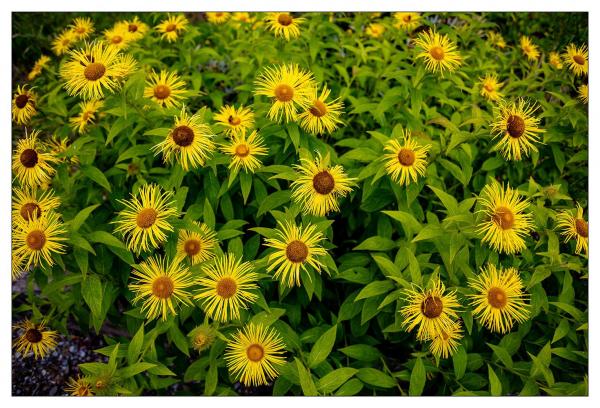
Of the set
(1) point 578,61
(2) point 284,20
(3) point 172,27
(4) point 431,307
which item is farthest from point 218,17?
(4) point 431,307

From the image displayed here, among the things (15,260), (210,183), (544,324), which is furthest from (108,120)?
(544,324)

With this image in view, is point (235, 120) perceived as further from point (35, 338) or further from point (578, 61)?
point (578, 61)

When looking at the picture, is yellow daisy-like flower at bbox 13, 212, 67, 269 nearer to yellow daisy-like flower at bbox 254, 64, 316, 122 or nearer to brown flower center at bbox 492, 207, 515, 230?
yellow daisy-like flower at bbox 254, 64, 316, 122

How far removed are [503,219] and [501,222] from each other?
14 millimetres

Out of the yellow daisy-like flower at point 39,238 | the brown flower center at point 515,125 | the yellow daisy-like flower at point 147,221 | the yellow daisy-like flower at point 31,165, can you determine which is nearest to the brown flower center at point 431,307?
the brown flower center at point 515,125

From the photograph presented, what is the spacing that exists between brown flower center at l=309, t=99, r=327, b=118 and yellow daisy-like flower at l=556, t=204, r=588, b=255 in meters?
0.85

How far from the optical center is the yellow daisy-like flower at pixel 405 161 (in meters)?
1.43

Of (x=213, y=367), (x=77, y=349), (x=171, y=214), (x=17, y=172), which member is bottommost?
(x=213, y=367)

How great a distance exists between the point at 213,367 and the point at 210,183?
23.8 inches

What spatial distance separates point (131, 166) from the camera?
157 centimetres

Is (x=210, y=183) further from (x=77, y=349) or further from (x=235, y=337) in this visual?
(x=77, y=349)

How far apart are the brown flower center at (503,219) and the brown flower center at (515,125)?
317 millimetres

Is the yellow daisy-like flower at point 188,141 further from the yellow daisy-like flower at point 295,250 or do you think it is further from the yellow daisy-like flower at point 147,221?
the yellow daisy-like flower at point 295,250

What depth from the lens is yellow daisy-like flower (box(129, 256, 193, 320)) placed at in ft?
4.19
